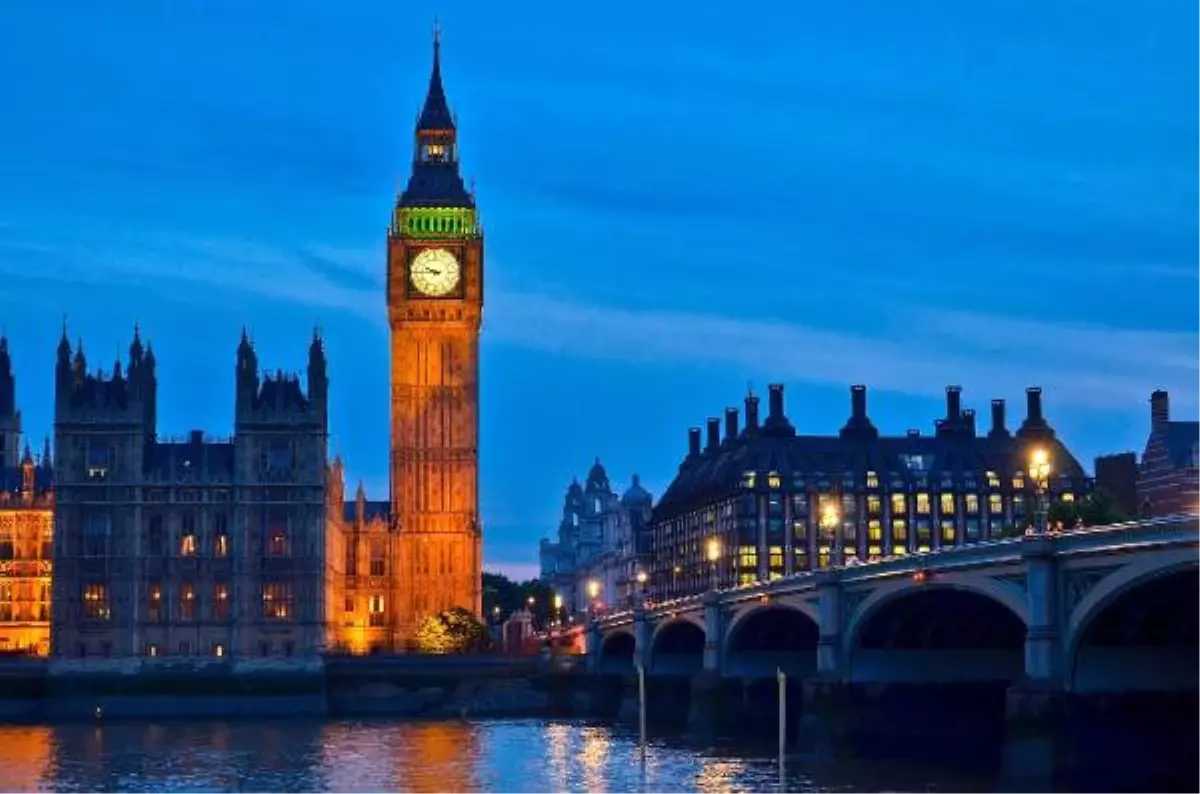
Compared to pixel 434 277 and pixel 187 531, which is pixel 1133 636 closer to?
pixel 187 531

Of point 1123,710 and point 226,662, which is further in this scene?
point 226,662

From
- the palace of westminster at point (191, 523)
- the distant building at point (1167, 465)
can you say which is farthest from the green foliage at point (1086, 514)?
the palace of westminster at point (191, 523)

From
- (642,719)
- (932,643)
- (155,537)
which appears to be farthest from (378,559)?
(932,643)

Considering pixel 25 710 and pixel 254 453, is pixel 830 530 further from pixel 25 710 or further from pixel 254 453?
pixel 25 710

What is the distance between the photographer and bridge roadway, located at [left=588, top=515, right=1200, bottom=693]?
65.4m

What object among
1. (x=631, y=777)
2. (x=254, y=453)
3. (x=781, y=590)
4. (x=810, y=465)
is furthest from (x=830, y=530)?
(x=631, y=777)

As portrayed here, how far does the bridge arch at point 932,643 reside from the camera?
8806cm

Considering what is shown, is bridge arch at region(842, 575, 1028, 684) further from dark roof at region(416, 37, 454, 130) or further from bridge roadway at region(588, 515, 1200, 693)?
dark roof at region(416, 37, 454, 130)

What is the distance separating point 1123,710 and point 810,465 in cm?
13045

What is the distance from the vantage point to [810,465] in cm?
19975

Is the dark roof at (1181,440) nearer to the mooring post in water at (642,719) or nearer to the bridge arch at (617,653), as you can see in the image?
the bridge arch at (617,653)

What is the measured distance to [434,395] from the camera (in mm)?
182375

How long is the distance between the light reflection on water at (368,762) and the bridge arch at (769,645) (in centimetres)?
696

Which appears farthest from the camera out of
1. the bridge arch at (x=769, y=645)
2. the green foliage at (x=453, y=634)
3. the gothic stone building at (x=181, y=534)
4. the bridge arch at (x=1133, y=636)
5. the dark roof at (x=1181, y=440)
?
the green foliage at (x=453, y=634)
